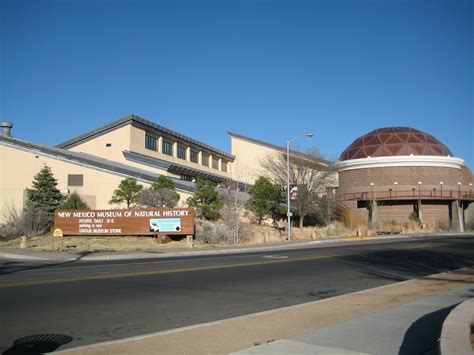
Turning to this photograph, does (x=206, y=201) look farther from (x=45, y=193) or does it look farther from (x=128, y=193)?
(x=45, y=193)

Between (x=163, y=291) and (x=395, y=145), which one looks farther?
(x=395, y=145)

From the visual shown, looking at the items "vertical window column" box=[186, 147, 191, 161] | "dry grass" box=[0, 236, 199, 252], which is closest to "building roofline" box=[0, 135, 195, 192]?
"dry grass" box=[0, 236, 199, 252]

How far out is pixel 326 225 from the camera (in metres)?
51.2

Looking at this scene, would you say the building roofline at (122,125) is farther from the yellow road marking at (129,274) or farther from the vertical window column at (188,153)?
the yellow road marking at (129,274)

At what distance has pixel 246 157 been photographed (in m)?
67.3

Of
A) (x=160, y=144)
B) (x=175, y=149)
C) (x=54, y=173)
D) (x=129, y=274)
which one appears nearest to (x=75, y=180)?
(x=54, y=173)

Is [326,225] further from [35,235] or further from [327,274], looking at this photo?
[327,274]

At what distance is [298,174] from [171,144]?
14.4 metres

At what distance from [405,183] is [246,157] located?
20.7 metres

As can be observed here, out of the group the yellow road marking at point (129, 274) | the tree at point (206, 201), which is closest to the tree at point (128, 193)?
the tree at point (206, 201)

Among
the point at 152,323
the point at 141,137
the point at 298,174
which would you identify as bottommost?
the point at 152,323

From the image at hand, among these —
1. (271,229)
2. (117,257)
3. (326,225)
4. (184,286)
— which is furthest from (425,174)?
(184,286)

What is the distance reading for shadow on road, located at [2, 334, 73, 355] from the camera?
676 cm

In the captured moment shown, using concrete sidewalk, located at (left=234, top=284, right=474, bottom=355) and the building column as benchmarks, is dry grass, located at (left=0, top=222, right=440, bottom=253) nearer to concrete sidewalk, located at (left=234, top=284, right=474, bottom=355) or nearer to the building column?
concrete sidewalk, located at (left=234, top=284, right=474, bottom=355)
